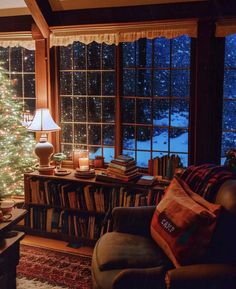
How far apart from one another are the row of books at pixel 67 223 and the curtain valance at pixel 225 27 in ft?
7.31

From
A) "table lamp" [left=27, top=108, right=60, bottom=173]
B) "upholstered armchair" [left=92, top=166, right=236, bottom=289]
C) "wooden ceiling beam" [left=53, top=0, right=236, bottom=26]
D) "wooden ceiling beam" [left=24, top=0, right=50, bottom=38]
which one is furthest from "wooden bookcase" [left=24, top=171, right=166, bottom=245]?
"wooden ceiling beam" [left=53, top=0, right=236, bottom=26]

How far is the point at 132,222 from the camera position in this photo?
3107mm

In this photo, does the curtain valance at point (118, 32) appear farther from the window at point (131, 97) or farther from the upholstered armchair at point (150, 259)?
the upholstered armchair at point (150, 259)

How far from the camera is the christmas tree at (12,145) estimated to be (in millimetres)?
4805

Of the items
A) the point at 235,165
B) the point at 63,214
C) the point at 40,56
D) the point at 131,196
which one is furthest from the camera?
the point at 40,56

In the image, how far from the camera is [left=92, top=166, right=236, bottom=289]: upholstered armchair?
2275 millimetres

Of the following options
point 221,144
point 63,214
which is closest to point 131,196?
point 63,214

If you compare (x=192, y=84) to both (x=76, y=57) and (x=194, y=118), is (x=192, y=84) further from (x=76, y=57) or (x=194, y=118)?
(x=76, y=57)

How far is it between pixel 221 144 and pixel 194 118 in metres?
0.40

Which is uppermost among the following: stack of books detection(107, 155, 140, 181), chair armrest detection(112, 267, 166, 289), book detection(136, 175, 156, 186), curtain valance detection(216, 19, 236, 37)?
curtain valance detection(216, 19, 236, 37)

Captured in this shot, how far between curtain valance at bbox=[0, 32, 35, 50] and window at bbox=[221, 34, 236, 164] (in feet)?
7.43

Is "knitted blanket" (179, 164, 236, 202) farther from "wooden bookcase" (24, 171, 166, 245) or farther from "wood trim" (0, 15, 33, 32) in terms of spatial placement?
"wood trim" (0, 15, 33, 32)

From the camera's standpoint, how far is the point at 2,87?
4883 millimetres

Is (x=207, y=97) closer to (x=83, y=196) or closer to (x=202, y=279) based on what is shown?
(x=83, y=196)
